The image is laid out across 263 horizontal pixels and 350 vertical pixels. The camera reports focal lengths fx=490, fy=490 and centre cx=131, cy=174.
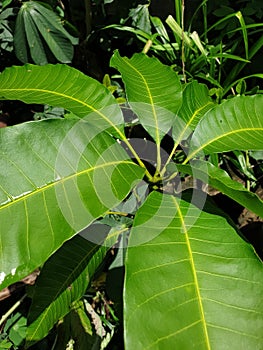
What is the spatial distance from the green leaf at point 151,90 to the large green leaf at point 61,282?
13.4 inches

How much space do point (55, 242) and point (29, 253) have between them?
0.05m

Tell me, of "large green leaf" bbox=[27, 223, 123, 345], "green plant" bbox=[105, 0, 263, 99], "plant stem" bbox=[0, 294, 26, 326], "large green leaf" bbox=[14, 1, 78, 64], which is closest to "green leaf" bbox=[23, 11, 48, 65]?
"large green leaf" bbox=[14, 1, 78, 64]

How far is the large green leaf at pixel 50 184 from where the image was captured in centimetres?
80

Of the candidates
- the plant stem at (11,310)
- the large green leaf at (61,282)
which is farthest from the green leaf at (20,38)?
the plant stem at (11,310)

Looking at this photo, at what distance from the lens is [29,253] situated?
31.4 inches

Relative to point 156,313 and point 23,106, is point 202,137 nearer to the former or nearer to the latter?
point 156,313

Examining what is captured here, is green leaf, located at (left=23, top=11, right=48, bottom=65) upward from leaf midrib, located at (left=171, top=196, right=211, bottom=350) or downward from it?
upward

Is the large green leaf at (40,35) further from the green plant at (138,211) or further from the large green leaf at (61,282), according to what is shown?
the large green leaf at (61,282)

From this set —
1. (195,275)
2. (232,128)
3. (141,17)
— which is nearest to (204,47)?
(141,17)

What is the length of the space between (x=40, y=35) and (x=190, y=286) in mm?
1118

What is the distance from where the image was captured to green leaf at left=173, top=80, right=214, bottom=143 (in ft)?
3.85

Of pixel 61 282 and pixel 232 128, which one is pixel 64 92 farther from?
pixel 61 282

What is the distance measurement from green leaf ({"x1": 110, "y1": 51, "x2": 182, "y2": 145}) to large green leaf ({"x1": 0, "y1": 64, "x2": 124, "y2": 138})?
0.19 feet

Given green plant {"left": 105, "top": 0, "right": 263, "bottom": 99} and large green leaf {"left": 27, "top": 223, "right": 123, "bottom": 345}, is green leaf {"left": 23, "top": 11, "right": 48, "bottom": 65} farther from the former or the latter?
large green leaf {"left": 27, "top": 223, "right": 123, "bottom": 345}
